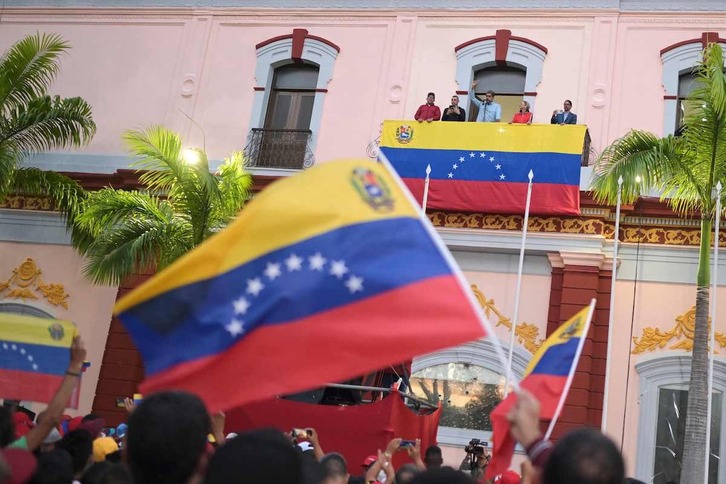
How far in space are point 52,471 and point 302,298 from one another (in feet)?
4.24

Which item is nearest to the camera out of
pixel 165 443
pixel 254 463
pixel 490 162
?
pixel 254 463

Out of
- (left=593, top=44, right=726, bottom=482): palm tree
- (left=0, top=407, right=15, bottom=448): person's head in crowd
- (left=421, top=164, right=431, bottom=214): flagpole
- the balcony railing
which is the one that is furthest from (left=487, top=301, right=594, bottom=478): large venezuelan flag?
the balcony railing

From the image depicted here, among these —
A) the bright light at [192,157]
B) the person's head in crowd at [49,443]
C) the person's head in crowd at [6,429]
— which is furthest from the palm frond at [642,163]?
the person's head in crowd at [6,429]

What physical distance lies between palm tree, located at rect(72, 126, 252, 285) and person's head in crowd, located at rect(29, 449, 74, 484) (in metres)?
10.8

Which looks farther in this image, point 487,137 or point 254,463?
point 487,137

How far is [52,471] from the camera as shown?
3.54 metres

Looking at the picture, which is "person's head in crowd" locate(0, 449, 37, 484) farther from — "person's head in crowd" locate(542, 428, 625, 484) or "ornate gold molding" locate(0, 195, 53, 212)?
"ornate gold molding" locate(0, 195, 53, 212)

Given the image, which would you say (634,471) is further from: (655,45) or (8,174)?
(8,174)

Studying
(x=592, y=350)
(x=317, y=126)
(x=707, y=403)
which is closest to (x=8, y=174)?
(x=317, y=126)

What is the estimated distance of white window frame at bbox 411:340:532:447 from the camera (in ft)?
50.8

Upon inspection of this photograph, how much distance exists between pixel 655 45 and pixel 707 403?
22.6 ft

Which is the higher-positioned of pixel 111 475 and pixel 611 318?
pixel 611 318

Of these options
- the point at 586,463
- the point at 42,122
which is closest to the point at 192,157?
the point at 42,122

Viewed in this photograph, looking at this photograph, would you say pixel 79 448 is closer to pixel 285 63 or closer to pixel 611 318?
pixel 611 318
